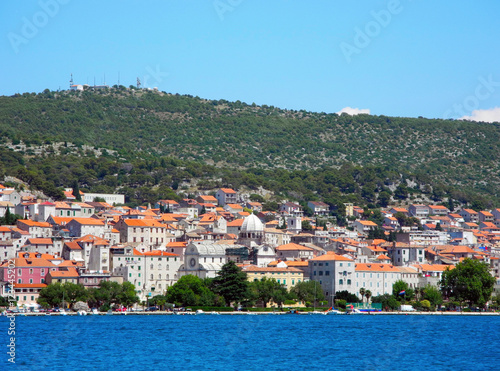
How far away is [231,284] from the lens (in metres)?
96.4

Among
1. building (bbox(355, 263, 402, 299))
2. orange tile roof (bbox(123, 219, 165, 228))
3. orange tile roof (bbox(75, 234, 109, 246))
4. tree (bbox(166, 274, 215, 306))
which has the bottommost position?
tree (bbox(166, 274, 215, 306))

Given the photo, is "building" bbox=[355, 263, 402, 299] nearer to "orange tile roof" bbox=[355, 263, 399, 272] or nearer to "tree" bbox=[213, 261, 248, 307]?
"orange tile roof" bbox=[355, 263, 399, 272]

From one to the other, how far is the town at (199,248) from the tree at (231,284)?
8827 millimetres

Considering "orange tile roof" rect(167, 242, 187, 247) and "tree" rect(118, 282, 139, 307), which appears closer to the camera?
"tree" rect(118, 282, 139, 307)

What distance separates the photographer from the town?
104 m

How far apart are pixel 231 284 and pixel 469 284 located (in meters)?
28.7

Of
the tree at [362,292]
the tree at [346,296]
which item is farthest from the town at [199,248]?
the tree at [346,296]

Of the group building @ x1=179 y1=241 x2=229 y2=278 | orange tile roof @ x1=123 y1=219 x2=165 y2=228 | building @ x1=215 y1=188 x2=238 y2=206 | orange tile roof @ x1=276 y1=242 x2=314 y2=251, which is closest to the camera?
building @ x1=179 y1=241 x2=229 y2=278

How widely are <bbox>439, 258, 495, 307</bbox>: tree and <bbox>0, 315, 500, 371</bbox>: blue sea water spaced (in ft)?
43.7

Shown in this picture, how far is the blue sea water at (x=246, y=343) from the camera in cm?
5709

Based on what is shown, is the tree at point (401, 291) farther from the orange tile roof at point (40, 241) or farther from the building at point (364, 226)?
the building at point (364, 226)

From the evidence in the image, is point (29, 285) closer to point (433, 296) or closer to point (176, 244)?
point (176, 244)

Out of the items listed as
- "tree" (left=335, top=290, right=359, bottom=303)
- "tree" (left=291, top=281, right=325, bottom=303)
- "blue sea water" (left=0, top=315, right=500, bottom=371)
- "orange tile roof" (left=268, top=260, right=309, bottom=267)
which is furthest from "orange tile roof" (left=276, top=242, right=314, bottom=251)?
"blue sea water" (left=0, top=315, right=500, bottom=371)

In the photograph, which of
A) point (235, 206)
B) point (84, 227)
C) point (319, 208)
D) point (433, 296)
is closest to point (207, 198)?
point (235, 206)
